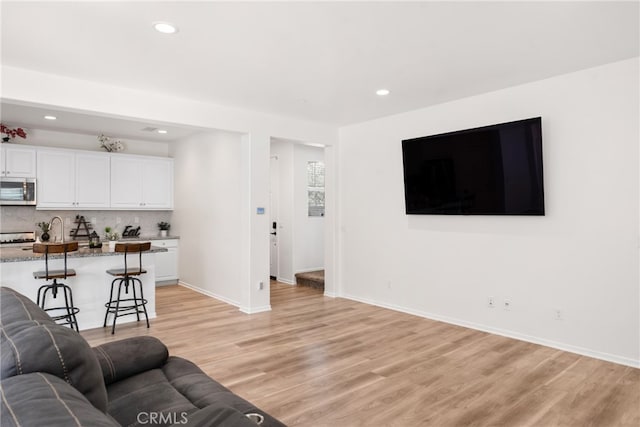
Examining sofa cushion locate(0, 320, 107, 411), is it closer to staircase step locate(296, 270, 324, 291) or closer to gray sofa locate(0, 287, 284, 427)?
gray sofa locate(0, 287, 284, 427)

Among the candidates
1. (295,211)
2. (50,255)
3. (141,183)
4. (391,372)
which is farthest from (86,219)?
(391,372)

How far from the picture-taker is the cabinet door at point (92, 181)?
6590 millimetres

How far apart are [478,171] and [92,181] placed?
19.6 ft

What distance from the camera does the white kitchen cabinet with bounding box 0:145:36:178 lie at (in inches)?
234

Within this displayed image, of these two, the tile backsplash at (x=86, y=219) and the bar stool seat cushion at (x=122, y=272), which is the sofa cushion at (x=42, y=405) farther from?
Result: the tile backsplash at (x=86, y=219)

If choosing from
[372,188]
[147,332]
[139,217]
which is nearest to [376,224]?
[372,188]

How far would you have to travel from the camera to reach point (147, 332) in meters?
4.51

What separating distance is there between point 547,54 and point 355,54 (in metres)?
1.63

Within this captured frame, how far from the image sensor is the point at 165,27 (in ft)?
9.56

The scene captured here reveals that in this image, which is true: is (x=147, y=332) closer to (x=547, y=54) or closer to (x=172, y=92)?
(x=172, y=92)

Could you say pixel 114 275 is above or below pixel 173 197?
below

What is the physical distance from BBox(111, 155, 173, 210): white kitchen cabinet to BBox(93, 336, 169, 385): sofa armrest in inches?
214

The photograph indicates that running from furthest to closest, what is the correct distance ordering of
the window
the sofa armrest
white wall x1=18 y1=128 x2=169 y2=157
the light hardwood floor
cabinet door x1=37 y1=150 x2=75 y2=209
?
the window → white wall x1=18 y1=128 x2=169 y2=157 → cabinet door x1=37 y1=150 x2=75 y2=209 → the light hardwood floor → the sofa armrest

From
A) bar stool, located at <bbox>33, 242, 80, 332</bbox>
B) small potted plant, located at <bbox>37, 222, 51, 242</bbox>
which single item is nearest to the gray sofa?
bar stool, located at <bbox>33, 242, 80, 332</bbox>
